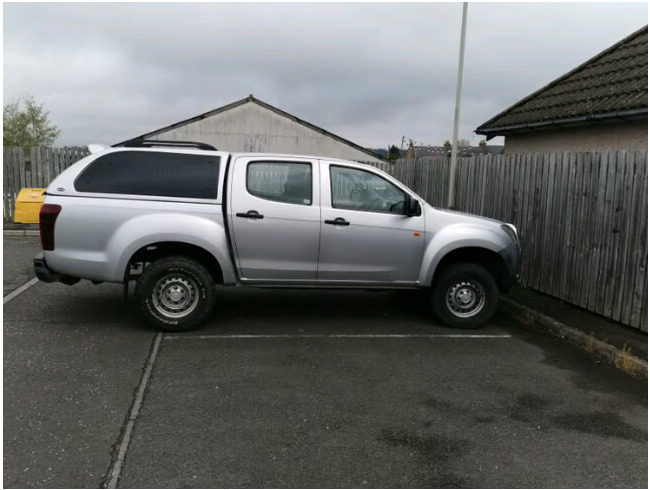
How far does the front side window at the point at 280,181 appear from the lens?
6.14 metres

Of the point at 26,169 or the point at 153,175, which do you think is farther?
the point at 26,169

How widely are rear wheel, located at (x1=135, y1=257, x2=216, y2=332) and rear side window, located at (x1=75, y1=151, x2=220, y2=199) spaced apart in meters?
0.76

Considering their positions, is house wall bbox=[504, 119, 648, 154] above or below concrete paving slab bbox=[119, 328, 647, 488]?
above

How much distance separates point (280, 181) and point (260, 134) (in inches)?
767

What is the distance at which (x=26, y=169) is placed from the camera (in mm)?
14852

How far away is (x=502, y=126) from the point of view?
1180 centimetres

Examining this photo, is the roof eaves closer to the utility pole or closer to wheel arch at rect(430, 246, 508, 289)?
the utility pole

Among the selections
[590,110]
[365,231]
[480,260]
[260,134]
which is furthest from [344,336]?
[260,134]

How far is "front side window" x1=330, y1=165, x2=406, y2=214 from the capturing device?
6.31 meters

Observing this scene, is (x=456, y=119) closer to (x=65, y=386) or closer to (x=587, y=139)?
(x=587, y=139)

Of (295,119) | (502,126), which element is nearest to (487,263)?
(502,126)

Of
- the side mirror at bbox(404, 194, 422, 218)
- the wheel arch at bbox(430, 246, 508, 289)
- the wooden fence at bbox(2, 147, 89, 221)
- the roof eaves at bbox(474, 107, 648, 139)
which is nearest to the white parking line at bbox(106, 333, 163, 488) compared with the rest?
the side mirror at bbox(404, 194, 422, 218)

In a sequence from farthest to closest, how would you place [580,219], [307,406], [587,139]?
[587,139] → [580,219] → [307,406]

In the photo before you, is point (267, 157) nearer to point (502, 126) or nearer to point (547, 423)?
point (547, 423)
